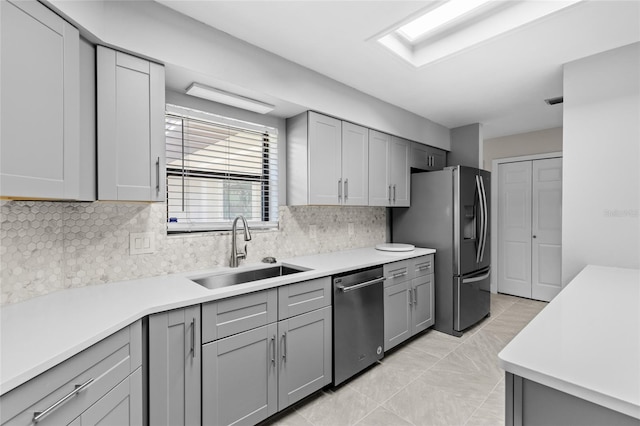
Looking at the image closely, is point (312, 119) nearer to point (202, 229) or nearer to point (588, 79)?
point (202, 229)

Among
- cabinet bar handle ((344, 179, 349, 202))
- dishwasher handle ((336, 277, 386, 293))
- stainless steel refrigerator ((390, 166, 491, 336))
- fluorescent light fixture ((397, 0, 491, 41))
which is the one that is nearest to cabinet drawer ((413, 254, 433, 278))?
stainless steel refrigerator ((390, 166, 491, 336))

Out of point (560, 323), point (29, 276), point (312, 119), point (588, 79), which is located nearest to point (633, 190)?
point (588, 79)

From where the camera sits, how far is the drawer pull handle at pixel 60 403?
34.7 inches

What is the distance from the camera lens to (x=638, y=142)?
82.1 inches

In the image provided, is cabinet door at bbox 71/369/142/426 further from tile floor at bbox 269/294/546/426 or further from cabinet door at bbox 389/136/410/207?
cabinet door at bbox 389/136/410/207

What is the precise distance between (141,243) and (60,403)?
1.09 m

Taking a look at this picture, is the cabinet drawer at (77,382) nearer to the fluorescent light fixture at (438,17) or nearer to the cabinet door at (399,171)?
the fluorescent light fixture at (438,17)

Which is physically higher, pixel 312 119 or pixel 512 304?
pixel 312 119

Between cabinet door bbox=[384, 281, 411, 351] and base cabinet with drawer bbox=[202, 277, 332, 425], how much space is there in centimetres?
73

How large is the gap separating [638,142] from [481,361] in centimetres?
199

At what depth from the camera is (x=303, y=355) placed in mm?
1980

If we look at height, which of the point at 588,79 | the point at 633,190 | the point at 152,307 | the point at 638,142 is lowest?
the point at 152,307

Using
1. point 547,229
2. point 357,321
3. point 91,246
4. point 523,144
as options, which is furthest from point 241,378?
point 523,144

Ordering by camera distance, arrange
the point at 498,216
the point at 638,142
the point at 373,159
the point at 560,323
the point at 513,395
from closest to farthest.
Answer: the point at 513,395 < the point at 560,323 < the point at 638,142 < the point at 373,159 < the point at 498,216
